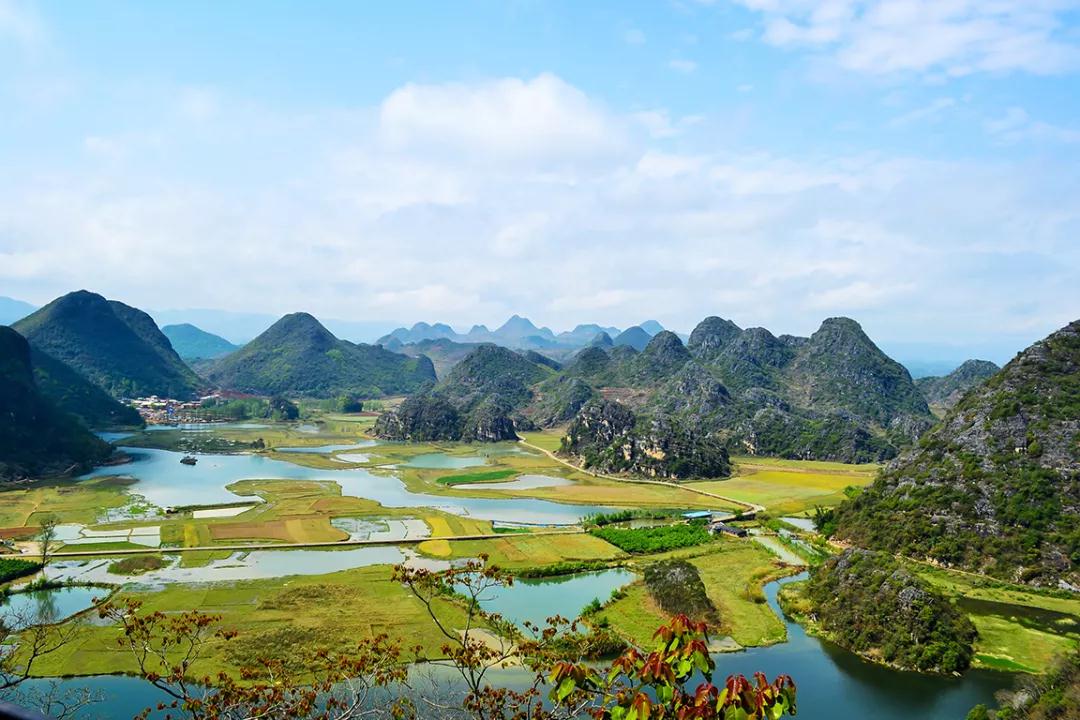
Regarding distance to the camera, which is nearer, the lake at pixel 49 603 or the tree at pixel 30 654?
the tree at pixel 30 654

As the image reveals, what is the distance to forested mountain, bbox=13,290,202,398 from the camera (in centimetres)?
14862

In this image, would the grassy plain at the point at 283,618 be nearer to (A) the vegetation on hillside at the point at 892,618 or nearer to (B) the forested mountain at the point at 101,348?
(A) the vegetation on hillside at the point at 892,618

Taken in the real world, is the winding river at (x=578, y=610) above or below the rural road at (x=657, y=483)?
below

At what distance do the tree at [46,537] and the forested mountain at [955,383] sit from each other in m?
166

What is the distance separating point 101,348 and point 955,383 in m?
205

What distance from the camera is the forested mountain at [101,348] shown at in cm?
14862

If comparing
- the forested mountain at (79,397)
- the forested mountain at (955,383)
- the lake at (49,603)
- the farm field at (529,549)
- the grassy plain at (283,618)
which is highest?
the forested mountain at (955,383)

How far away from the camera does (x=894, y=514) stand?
53.2 m

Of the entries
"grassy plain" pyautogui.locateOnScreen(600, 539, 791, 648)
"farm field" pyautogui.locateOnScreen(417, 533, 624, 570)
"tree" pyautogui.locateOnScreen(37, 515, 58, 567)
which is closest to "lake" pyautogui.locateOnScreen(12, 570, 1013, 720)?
"grassy plain" pyautogui.locateOnScreen(600, 539, 791, 648)

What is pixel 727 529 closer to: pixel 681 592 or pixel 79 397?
pixel 681 592

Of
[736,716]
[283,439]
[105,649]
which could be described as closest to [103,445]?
[283,439]

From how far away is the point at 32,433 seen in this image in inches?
3209

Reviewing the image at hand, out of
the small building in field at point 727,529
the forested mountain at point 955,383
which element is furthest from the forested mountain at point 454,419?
the forested mountain at point 955,383

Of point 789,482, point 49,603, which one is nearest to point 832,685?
point 49,603
